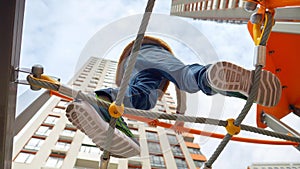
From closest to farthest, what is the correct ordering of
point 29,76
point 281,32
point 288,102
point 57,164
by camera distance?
point 29,76 → point 281,32 → point 288,102 → point 57,164

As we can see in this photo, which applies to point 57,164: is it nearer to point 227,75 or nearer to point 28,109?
point 28,109

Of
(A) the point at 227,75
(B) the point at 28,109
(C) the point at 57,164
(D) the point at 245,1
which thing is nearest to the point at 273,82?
(A) the point at 227,75

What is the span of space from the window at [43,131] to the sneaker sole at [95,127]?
261 inches

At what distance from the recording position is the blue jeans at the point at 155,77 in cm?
126

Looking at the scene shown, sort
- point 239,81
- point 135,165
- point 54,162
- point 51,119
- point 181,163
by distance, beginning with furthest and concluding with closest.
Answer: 1. point 51,119
2. point 181,163
3. point 135,165
4. point 54,162
5. point 239,81

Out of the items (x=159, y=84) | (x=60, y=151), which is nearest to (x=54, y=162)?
(x=60, y=151)

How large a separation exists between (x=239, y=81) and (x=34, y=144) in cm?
653

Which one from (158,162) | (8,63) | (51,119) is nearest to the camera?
(8,63)

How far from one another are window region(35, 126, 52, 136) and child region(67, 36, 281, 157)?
6.27m

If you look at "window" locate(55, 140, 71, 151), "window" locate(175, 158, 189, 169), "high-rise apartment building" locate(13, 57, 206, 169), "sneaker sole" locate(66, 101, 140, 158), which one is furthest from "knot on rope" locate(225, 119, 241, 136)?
"window" locate(175, 158, 189, 169)

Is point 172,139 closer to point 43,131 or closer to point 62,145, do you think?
point 62,145

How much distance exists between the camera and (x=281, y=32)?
164cm

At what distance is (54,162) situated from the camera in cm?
650

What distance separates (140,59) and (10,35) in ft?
2.39
